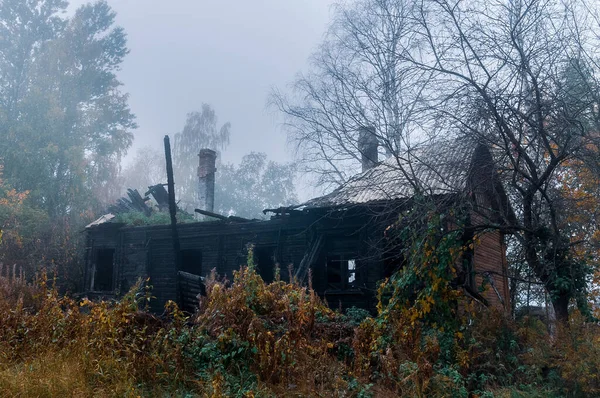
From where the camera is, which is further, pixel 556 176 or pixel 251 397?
pixel 556 176

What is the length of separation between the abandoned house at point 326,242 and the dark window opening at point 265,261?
0.11ft

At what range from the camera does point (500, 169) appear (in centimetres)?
845

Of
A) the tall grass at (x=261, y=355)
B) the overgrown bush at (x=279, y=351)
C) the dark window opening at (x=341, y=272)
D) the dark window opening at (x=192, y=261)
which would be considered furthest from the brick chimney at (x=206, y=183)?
the tall grass at (x=261, y=355)

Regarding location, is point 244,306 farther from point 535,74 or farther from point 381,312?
point 535,74

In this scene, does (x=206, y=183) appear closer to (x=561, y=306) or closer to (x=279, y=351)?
(x=561, y=306)

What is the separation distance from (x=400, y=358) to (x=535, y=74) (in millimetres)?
4704

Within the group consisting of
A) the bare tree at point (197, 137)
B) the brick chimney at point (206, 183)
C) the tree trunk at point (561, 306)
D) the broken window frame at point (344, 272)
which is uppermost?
the bare tree at point (197, 137)

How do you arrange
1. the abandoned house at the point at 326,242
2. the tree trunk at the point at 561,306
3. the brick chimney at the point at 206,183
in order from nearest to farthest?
the tree trunk at the point at 561,306
the abandoned house at the point at 326,242
the brick chimney at the point at 206,183

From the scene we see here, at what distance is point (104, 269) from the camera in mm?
22688

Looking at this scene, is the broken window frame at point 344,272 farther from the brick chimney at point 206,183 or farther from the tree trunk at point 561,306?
the brick chimney at point 206,183

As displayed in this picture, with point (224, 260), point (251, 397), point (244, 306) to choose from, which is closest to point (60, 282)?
point (224, 260)

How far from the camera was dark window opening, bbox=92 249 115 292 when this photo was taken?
73.0ft

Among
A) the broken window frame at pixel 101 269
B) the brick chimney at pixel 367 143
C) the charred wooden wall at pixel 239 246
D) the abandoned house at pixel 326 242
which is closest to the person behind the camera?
the abandoned house at pixel 326 242

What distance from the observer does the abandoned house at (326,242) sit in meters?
9.36
